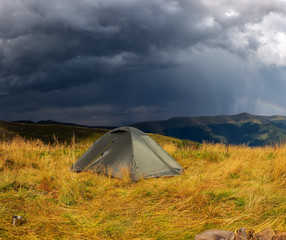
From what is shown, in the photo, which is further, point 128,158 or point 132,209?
point 128,158

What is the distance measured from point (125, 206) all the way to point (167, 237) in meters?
1.36

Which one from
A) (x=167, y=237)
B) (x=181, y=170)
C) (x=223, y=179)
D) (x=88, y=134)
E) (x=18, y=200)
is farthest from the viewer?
(x=88, y=134)

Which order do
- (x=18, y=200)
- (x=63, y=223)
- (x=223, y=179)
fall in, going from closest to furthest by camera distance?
(x=63, y=223) → (x=18, y=200) → (x=223, y=179)

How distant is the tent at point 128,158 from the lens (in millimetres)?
7980

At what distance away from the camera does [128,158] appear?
8.27 meters

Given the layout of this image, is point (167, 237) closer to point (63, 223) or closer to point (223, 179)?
point (63, 223)

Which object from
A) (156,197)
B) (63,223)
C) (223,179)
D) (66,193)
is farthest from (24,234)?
(223,179)

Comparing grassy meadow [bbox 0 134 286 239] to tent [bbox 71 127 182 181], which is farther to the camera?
tent [bbox 71 127 182 181]

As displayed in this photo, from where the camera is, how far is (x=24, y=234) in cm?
362

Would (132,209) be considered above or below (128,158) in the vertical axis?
below

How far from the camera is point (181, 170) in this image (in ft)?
29.9

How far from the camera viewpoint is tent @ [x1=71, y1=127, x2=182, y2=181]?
7980 mm

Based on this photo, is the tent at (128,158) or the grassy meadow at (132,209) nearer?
the grassy meadow at (132,209)

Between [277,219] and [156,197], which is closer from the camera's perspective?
[277,219]
